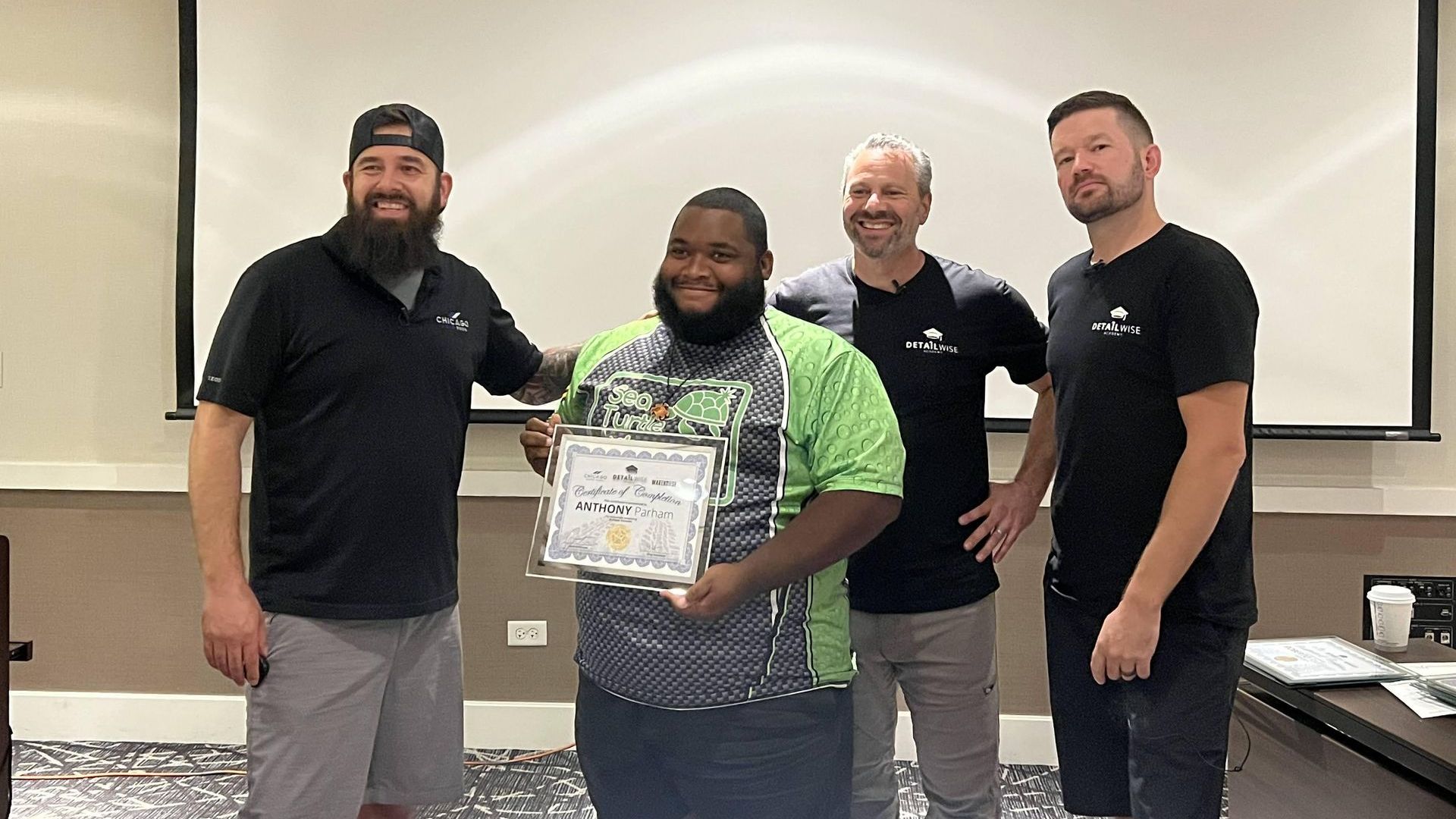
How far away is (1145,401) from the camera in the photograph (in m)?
1.73

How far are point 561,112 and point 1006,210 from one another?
1375 millimetres

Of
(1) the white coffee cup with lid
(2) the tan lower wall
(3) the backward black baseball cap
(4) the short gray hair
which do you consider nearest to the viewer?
(3) the backward black baseball cap

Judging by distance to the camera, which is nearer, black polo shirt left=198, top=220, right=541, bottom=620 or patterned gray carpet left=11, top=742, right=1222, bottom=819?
black polo shirt left=198, top=220, right=541, bottom=620

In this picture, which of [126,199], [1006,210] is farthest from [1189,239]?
[126,199]

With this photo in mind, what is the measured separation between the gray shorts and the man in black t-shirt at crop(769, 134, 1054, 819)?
839mm

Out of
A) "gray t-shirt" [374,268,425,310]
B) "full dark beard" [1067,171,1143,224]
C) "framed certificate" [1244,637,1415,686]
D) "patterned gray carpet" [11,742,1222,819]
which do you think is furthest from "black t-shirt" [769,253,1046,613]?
"patterned gray carpet" [11,742,1222,819]

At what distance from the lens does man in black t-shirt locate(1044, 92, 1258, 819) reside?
5.38ft

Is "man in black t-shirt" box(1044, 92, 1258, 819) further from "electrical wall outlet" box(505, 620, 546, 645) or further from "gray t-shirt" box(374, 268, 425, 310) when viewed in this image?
"electrical wall outlet" box(505, 620, 546, 645)

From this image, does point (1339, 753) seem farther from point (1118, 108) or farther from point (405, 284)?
point (405, 284)

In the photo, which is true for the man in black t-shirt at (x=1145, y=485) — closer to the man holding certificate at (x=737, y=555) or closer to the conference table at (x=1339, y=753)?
the conference table at (x=1339, y=753)

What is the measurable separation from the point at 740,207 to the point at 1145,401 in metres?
0.80

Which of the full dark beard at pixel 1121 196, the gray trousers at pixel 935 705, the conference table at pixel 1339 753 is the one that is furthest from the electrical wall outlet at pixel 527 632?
the full dark beard at pixel 1121 196

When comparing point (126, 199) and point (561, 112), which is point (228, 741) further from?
point (561, 112)

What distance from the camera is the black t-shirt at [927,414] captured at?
1934mm
